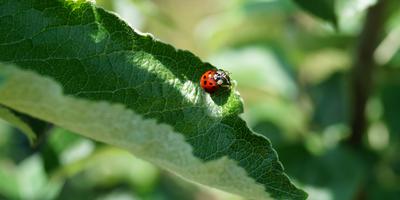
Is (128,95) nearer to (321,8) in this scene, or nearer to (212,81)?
(212,81)

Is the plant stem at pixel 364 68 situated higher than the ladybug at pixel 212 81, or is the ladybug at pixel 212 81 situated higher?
the plant stem at pixel 364 68

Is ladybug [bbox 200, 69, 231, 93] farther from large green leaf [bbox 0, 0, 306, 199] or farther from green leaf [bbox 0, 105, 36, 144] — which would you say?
green leaf [bbox 0, 105, 36, 144]

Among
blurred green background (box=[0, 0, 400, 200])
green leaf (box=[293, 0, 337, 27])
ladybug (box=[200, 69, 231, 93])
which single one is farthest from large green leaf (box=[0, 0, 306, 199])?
blurred green background (box=[0, 0, 400, 200])

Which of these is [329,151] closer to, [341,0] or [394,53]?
[394,53]

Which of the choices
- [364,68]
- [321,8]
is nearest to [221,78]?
[321,8]

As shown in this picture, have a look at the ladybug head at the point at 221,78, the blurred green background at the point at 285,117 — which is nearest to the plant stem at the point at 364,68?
the blurred green background at the point at 285,117

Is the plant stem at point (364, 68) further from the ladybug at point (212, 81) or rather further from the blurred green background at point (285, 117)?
the ladybug at point (212, 81)
